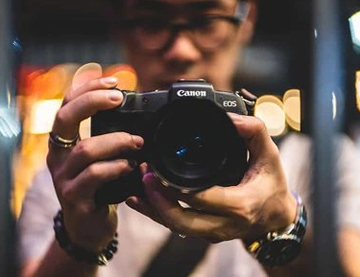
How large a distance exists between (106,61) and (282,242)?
0.38 metres

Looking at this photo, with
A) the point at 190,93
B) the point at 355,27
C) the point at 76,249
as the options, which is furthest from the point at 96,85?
the point at 355,27

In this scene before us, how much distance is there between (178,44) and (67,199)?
1.02ft

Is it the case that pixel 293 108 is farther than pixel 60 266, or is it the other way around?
pixel 293 108

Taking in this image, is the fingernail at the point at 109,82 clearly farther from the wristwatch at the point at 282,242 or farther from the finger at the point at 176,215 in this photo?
the wristwatch at the point at 282,242

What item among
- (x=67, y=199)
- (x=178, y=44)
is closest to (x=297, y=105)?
(x=178, y=44)

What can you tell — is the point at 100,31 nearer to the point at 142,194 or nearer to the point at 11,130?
the point at 11,130

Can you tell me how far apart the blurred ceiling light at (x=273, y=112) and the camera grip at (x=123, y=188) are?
0.31 metres

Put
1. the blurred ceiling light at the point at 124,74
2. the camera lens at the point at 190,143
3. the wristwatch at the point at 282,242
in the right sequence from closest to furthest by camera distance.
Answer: the camera lens at the point at 190,143 → the wristwatch at the point at 282,242 → the blurred ceiling light at the point at 124,74

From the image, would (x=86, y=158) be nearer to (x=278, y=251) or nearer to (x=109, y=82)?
(x=109, y=82)

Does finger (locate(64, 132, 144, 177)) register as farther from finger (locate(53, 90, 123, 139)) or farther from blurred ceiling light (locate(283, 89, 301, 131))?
blurred ceiling light (locate(283, 89, 301, 131))

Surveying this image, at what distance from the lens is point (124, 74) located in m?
1.13

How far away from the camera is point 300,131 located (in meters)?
1.14

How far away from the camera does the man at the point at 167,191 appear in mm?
848

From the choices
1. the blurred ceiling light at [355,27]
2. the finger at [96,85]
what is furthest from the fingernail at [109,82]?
the blurred ceiling light at [355,27]
